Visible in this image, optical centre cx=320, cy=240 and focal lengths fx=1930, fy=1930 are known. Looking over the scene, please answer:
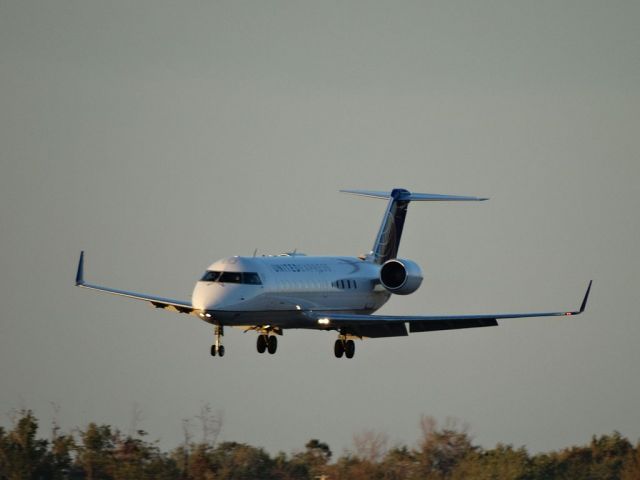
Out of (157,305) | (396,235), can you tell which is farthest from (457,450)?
(157,305)

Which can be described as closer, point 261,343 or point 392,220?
point 261,343

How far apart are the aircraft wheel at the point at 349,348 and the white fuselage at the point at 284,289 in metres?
1.53

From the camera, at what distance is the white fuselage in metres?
74.9

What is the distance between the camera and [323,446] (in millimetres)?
94250

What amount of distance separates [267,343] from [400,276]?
24.2 feet

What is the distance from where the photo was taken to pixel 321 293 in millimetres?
80750

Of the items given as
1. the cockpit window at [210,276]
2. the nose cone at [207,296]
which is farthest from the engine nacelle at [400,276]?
the nose cone at [207,296]

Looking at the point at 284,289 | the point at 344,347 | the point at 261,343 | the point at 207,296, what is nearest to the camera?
the point at 207,296

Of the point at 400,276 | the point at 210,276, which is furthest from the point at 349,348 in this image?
the point at 210,276

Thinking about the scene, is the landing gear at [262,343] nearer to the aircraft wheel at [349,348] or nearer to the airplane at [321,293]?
the airplane at [321,293]

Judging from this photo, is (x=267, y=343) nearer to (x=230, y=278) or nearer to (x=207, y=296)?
Answer: (x=230, y=278)

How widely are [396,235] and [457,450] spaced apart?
10417 millimetres

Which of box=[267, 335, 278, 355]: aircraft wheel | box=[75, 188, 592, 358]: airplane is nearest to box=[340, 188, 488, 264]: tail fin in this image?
box=[75, 188, 592, 358]: airplane

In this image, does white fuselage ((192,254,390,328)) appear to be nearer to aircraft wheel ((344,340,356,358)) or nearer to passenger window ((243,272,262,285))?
passenger window ((243,272,262,285))
